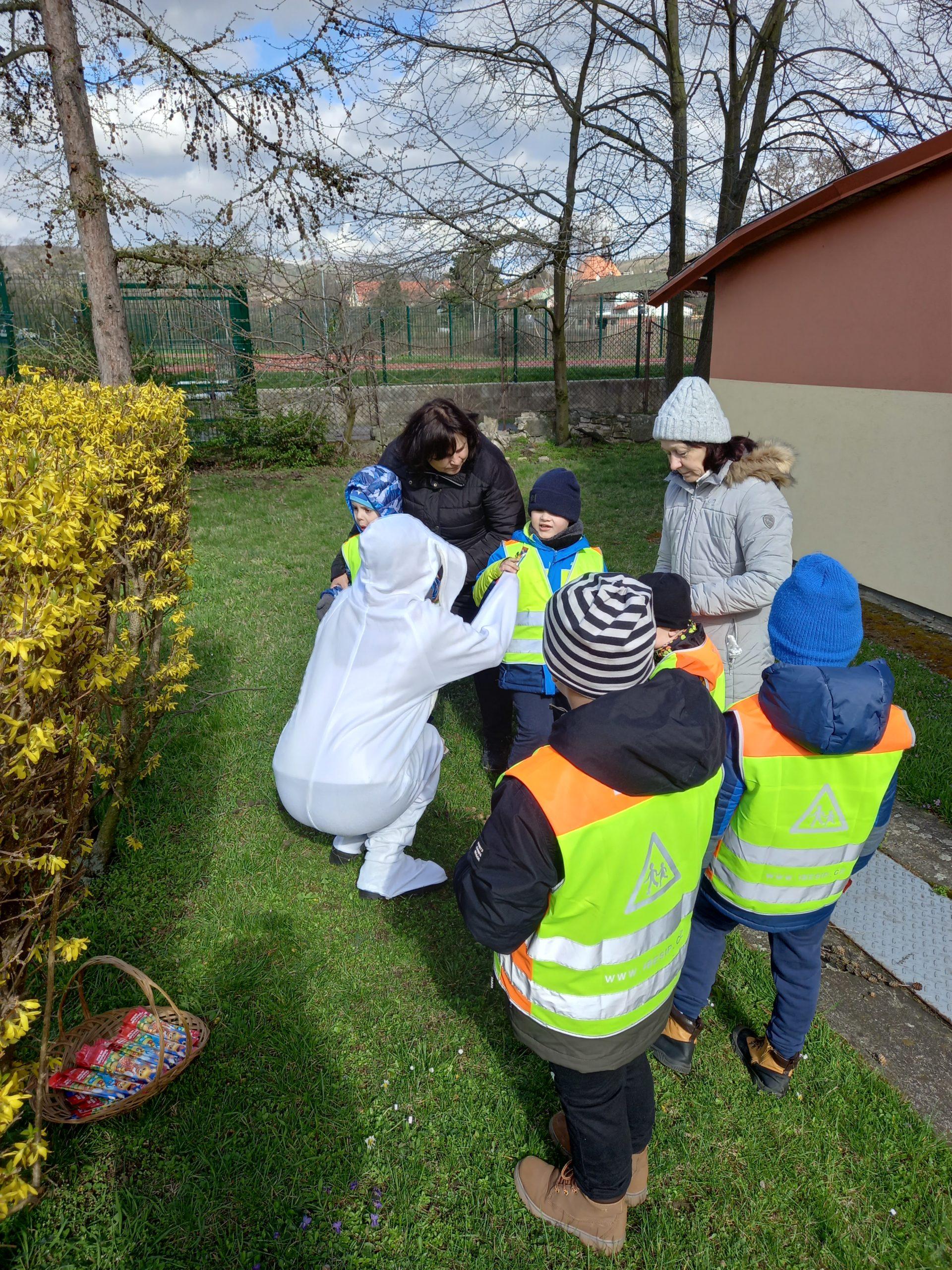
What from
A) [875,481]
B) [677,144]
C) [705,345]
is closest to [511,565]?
[875,481]

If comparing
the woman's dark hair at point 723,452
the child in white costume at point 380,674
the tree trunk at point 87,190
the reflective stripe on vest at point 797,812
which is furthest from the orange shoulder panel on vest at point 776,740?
the tree trunk at point 87,190

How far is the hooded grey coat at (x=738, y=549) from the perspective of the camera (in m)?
3.12

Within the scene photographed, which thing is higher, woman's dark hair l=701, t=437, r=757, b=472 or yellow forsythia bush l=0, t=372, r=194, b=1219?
woman's dark hair l=701, t=437, r=757, b=472

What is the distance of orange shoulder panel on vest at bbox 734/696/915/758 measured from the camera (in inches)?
80.8

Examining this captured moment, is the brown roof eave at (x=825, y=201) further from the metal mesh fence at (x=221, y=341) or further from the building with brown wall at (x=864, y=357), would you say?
the metal mesh fence at (x=221, y=341)

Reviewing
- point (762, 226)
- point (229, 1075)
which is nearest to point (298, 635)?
point (229, 1075)

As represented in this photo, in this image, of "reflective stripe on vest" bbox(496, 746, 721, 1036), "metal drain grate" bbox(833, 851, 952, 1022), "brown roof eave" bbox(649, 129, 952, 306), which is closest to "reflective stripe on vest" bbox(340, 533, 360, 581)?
"reflective stripe on vest" bbox(496, 746, 721, 1036)

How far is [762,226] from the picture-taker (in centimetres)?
778

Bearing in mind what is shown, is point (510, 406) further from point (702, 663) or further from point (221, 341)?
point (702, 663)

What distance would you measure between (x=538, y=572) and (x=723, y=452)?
0.91 m

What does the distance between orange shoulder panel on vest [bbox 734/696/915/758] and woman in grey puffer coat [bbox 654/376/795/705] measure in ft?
3.43

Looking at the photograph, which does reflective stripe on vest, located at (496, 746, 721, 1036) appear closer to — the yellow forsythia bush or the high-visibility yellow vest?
the high-visibility yellow vest

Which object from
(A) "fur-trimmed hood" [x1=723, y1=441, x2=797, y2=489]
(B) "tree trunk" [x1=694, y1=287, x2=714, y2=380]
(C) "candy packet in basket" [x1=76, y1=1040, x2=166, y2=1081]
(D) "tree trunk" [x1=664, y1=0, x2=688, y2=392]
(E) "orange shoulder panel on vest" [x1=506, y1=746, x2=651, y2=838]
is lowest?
(C) "candy packet in basket" [x1=76, y1=1040, x2=166, y2=1081]

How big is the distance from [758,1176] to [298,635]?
4.66m
